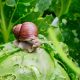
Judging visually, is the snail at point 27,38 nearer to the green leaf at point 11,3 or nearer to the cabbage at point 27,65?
the cabbage at point 27,65

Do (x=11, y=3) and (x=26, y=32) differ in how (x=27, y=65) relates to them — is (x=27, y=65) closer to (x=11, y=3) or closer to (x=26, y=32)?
(x=26, y=32)

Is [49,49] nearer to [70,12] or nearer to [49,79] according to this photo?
[49,79]

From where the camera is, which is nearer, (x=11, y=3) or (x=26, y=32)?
(x=26, y=32)

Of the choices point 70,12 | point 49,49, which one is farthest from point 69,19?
point 49,49

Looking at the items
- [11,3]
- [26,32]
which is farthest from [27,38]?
[11,3]

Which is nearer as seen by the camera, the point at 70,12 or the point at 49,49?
the point at 49,49

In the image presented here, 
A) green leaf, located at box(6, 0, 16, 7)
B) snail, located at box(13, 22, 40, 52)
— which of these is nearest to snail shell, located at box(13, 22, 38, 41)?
snail, located at box(13, 22, 40, 52)

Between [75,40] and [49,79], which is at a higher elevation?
[49,79]
